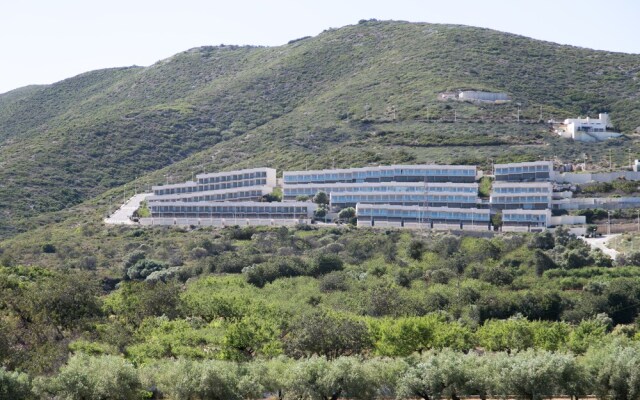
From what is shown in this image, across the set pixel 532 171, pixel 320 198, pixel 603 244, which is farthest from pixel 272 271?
pixel 532 171

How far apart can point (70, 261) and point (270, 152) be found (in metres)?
47.2

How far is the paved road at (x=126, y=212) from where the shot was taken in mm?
106000

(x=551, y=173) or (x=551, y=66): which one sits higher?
(x=551, y=66)

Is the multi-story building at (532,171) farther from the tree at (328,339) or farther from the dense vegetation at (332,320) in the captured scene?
the tree at (328,339)

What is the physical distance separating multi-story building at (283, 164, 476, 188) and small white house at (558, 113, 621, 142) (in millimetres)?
23906

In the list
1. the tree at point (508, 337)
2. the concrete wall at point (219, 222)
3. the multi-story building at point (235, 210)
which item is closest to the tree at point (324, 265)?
the concrete wall at point (219, 222)

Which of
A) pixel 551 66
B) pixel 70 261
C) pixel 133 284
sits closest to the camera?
pixel 133 284

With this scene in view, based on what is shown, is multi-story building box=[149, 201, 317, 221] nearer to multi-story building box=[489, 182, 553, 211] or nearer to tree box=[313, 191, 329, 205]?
tree box=[313, 191, 329, 205]

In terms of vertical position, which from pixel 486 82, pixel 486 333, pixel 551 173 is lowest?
pixel 486 333

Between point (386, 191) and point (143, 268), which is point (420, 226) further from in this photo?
point (143, 268)

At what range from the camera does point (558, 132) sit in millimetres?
121875

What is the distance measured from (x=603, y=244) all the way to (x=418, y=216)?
62.4 feet

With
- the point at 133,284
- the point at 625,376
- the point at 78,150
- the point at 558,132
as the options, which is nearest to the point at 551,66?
the point at 558,132

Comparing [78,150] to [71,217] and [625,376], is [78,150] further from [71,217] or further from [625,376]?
[625,376]
